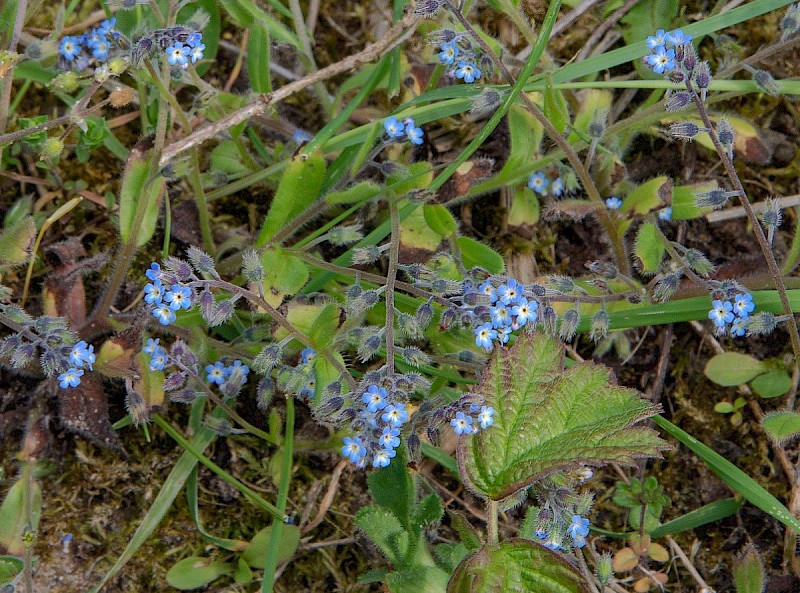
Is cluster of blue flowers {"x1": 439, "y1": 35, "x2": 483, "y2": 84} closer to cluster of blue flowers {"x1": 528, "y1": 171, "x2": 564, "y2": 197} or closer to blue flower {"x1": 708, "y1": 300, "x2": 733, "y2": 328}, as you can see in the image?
cluster of blue flowers {"x1": 528, "y1": 171, "x2": 564, "y2": 197}

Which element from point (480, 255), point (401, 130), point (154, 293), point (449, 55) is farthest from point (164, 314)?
point (449, 55)

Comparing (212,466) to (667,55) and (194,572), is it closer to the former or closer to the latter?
(194,572)

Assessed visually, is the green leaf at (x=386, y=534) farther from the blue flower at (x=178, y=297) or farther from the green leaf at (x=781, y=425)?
the green leaf at (x=781, y=425)

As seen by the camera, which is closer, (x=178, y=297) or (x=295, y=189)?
(x=178, y=297)

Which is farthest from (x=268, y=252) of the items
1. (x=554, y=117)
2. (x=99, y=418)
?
(x=554, y=117)

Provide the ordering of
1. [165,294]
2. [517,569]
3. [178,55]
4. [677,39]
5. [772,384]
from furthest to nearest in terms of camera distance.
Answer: [772,384]
[677,39]
[178,55]
[165,294]
[517,569]
